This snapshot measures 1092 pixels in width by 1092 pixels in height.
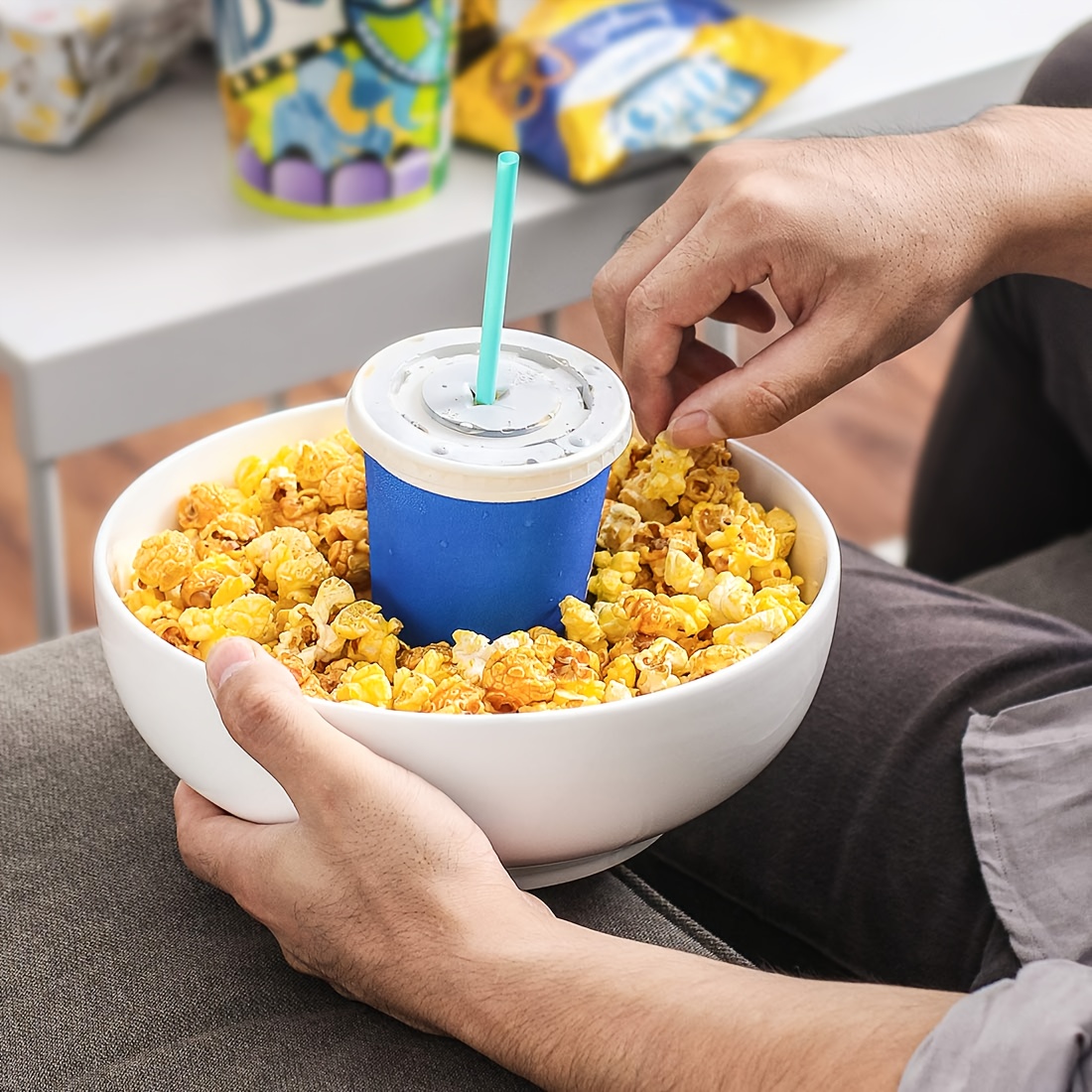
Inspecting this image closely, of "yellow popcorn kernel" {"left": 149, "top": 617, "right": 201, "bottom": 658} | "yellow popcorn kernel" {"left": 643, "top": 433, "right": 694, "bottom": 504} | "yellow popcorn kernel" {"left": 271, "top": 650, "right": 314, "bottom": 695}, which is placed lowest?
"yellow popcorn kernel" {"left": 271, "top": 650, "right": 314, "bottom": 695}

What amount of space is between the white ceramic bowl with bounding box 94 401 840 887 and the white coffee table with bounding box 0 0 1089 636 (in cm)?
47

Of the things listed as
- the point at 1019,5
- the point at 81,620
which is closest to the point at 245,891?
the point at 81,620

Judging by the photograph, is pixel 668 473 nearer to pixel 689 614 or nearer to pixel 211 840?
pixel 689 614

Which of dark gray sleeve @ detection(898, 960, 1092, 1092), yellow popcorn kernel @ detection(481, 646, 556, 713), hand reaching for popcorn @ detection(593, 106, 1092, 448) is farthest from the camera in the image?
hand reaching for popcorn @ detection(593, 106, 1092, 448)

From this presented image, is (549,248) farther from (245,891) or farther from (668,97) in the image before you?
(245,891)

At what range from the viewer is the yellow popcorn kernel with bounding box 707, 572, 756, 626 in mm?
621

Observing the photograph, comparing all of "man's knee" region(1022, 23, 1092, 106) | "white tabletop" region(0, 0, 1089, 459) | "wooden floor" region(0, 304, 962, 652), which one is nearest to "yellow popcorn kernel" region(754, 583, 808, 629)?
"man's knee" region(1022, 23, 1092, 106)

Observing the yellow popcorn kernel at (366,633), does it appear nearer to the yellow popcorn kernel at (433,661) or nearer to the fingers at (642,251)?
the yellow popcorn kernel at (433,661)

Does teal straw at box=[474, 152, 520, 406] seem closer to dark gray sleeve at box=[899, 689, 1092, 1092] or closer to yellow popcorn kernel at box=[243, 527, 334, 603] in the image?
yellow popcorn kernel at box=[243, 527, 334, 603]

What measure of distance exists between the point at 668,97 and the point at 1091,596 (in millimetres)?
576

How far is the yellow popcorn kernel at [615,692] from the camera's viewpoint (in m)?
0.58

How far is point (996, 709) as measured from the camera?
762 millimetres

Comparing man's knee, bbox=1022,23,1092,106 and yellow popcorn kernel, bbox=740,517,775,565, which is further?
man's knee, bbox=1022,23,1092,106

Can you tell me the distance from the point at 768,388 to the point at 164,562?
288mm
